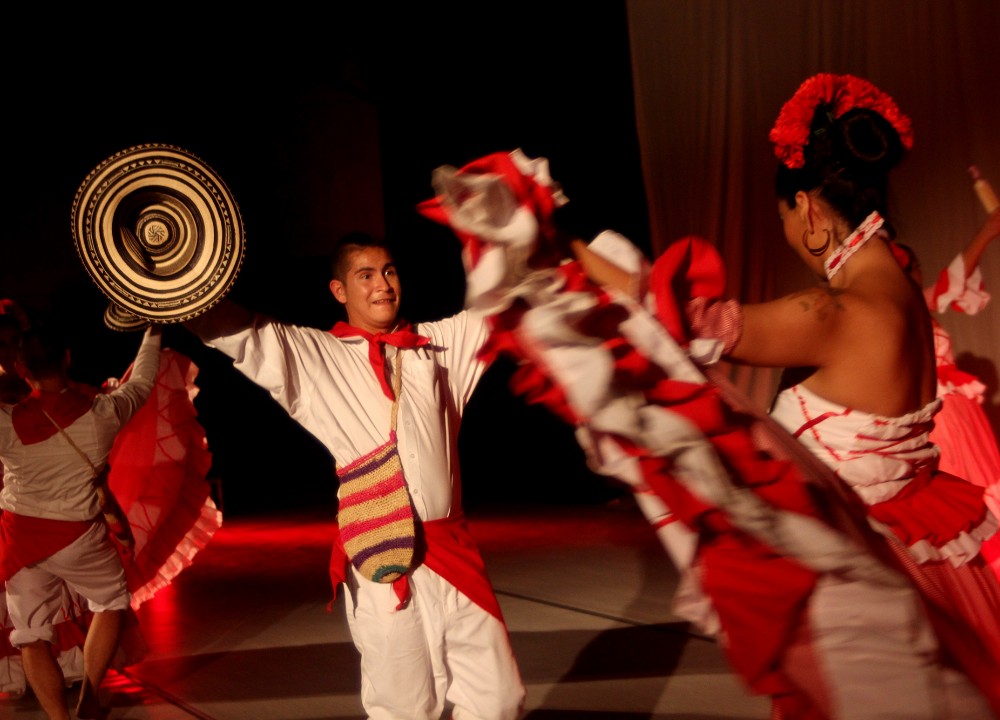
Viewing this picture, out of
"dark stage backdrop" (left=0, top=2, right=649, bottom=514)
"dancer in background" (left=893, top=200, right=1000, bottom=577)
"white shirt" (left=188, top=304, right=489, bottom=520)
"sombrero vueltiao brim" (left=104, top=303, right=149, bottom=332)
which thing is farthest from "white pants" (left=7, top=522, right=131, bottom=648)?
"dark stage backdrop" (left=0, top=2, right=649, bottom=514)

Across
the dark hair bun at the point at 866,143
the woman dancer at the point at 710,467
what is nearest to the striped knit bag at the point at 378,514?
the woman dancer at the point at 710,467

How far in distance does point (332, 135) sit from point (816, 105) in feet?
23.9

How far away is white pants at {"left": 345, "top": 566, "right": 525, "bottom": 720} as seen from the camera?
2342 millimetres

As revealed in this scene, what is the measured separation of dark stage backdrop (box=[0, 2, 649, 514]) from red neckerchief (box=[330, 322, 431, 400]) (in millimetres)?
4728

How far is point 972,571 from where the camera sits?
1667 millimetres

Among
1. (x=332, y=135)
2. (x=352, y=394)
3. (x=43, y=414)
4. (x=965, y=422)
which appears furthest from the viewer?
(x=332, y=135)

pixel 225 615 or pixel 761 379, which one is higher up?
pixel 761 379

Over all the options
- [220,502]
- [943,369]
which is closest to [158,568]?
[943,369]

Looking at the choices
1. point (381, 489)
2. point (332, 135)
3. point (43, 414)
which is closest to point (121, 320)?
point (381, 489)

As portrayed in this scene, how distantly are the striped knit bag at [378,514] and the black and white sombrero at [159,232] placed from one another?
53 cm

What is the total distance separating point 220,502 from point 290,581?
114 inches

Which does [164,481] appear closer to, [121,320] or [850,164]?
[121,320]

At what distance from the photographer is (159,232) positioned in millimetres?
2436

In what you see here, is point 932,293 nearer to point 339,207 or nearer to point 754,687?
point 754,687
